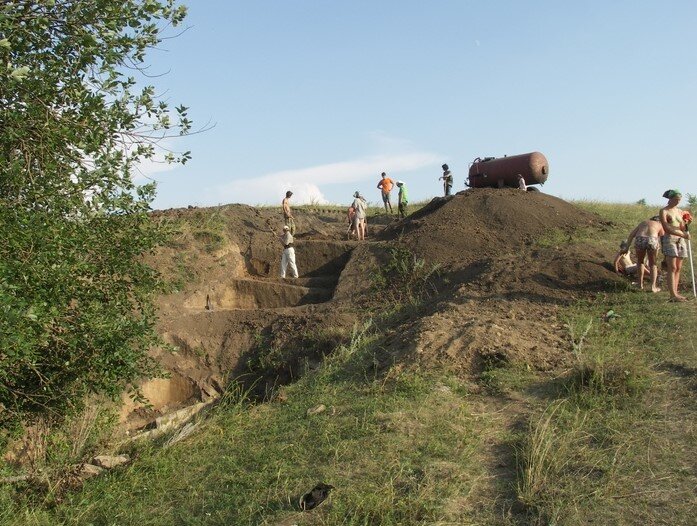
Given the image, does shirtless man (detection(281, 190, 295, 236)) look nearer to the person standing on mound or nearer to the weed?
the weed

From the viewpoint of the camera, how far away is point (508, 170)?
18.1 metres

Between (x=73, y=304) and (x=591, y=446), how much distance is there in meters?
5.38

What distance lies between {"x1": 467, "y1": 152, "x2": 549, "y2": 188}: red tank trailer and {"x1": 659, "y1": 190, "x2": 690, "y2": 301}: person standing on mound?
8.06 m

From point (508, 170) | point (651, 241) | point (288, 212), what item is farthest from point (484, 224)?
point (651, 241)

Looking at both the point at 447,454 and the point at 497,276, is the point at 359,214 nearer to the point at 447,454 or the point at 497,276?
the point at 497,276

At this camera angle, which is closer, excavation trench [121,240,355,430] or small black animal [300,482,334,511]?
small black animal [300,482,334,511]

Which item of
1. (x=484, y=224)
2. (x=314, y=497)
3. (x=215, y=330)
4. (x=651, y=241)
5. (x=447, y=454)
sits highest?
(x=484, y=224)

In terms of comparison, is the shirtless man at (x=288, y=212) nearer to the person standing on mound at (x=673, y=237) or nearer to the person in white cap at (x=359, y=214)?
the person in white cap at (x=359, y=214)

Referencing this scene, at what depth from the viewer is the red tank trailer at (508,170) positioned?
17.7 metres

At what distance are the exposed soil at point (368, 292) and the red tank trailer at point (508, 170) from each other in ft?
2.42

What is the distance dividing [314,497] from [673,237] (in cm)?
655

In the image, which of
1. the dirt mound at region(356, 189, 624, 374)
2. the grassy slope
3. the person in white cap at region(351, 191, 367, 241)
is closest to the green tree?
the grassy slope

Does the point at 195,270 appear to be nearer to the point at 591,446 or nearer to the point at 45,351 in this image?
the point at 45,351

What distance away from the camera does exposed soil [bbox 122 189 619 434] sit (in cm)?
909
